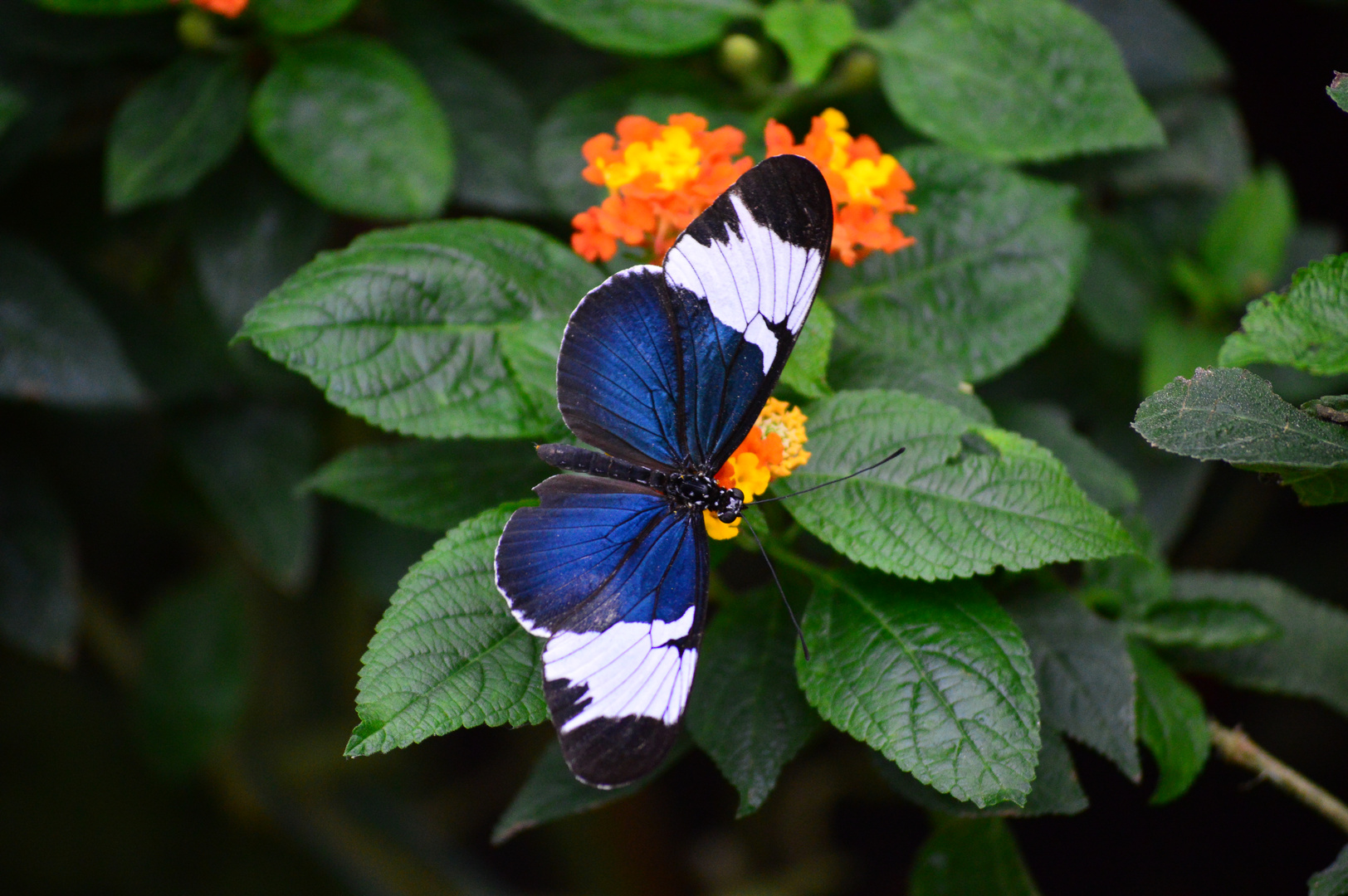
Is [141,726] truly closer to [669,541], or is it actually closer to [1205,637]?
[669,541]

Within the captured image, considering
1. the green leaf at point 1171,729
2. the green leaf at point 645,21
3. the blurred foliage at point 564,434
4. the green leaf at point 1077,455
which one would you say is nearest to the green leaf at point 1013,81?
the blurred foliage at point 564,434

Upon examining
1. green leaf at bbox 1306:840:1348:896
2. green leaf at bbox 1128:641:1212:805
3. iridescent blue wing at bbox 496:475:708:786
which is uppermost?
green leaf at bbox 1306:840:1348:896

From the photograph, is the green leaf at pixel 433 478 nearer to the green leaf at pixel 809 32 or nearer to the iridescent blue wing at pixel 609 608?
the iridescent blue wing at pixel 609 608

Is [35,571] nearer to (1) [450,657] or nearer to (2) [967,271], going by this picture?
(1) [450,657]

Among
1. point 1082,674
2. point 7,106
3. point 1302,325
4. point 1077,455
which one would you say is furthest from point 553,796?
point 7,106

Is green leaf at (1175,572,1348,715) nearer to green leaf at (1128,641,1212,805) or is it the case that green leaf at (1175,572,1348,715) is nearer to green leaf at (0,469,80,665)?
green leaf at (1128,641,1212,805)

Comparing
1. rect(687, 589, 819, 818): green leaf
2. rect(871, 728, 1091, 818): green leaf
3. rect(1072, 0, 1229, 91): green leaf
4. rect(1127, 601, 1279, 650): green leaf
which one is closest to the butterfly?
rect(687, 589, 819, 818): green leaf

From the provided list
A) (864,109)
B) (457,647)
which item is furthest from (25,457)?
(864,109)
